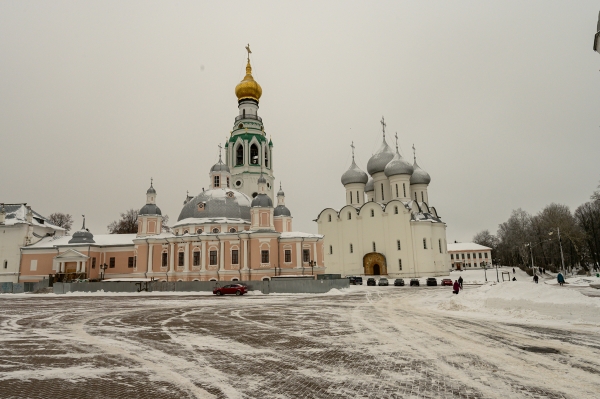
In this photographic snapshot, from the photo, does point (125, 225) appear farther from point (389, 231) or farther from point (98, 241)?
point (389, 231)

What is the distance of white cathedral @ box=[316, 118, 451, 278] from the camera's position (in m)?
51.3

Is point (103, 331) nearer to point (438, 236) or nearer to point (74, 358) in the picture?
point (74, 358)

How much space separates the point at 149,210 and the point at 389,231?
30.0 metres

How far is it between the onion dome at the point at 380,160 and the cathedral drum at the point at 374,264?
Answer: 13869 mm

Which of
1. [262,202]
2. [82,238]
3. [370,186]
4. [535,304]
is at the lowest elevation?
[535,304]

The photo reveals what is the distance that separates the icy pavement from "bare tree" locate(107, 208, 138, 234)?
190 feet

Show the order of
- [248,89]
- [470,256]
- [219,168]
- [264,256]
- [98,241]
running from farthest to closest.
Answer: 1. [470,256]
2. [248,89]
3. [219,168]
4. [98,241]
5. [264,256]

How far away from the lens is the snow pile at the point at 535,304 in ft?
50.1

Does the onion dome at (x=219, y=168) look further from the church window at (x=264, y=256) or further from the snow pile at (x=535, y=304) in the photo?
the snow pile at (x=535, y=304)

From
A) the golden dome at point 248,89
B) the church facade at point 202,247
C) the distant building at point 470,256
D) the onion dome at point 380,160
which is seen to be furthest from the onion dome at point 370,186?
the distant building at point 470,256

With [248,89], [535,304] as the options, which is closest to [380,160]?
[248,89]

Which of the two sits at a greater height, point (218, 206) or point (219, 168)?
point (219, 168)

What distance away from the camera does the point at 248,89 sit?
62.2m

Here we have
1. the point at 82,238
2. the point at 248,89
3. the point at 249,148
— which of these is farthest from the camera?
the point at 248,89
